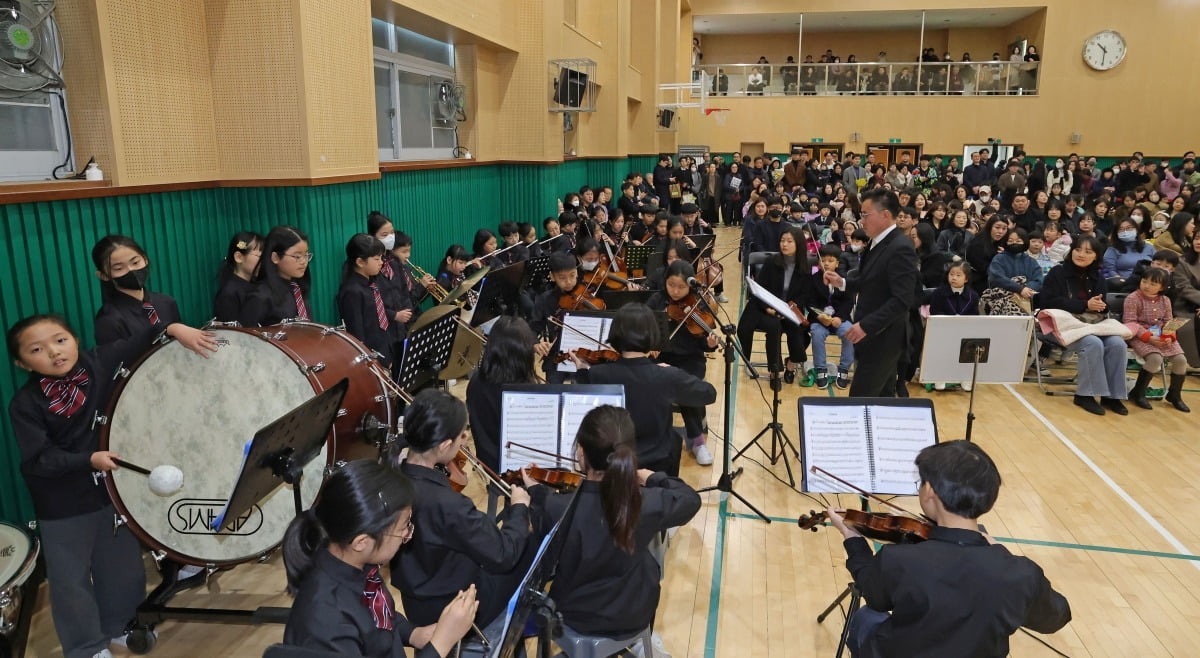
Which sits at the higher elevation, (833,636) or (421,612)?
(421,612)

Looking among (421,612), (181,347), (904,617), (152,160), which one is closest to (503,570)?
(421,612)

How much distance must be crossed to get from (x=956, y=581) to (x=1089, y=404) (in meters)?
5.77

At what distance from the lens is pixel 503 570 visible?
8.52 feet

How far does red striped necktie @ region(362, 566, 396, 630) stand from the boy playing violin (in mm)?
1508

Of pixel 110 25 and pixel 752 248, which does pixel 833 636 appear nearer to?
pixel 110 25

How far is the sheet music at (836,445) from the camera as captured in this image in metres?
3.40

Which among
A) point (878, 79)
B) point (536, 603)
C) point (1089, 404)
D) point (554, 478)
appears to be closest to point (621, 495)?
point (536, 603)

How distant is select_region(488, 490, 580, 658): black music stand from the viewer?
1.87m

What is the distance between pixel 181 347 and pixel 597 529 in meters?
1.97

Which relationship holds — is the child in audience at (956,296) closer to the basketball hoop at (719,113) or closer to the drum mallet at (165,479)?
the drum mallet at (165,479)

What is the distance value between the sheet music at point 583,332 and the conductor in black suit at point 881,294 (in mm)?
1538

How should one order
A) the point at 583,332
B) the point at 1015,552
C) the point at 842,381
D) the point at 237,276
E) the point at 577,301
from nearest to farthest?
the point at 1015,552 → the point at 237,276 → the point at 583,332 → the point at 577,301 → the point at 842,381

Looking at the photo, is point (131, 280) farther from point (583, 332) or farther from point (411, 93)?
point (411, 93)

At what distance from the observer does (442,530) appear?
8.19ft
